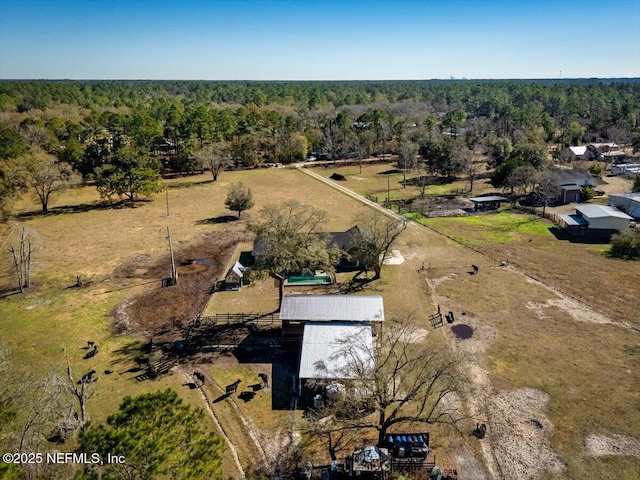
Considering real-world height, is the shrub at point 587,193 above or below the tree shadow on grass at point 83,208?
above

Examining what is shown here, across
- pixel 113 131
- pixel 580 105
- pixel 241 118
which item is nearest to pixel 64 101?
pixel 113 131

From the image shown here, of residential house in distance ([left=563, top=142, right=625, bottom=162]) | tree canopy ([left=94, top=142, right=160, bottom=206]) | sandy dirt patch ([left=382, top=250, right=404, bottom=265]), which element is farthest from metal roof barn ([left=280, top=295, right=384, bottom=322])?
residential house in distance ([left=563, top=142, right=625, bottom=162])

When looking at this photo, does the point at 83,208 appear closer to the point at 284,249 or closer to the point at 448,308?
the point at 284,249

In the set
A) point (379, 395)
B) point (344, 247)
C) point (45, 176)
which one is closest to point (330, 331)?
point (379, 395)

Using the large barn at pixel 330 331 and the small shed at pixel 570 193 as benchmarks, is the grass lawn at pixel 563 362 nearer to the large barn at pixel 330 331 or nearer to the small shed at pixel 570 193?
the large barn at pixel 330 331

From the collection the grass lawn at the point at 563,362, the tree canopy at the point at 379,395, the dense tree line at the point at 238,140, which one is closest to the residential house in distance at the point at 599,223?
the dense tree line at the point at 238,140
